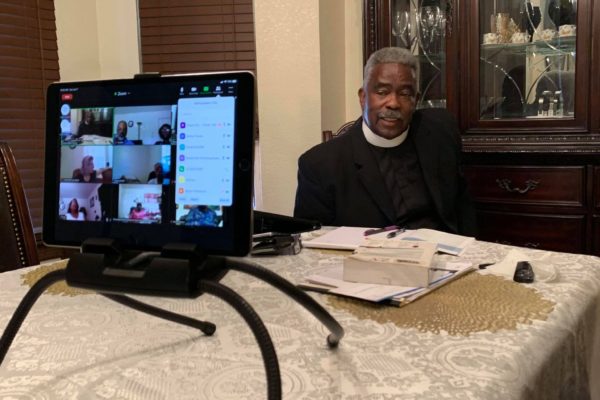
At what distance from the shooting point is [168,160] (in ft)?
2.21

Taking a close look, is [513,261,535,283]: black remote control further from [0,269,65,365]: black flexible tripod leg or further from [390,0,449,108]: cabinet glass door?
[390,0,449,108]: cabinet glass door

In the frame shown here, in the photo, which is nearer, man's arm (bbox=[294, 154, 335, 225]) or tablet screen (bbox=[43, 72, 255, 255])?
tablet screen (bbox=[43, 72, 255, 255])

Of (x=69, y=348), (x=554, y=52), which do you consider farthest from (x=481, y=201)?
(x=69, y=348)

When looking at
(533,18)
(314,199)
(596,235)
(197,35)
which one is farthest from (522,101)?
(197,35)

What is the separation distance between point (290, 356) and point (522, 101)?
1988 mm

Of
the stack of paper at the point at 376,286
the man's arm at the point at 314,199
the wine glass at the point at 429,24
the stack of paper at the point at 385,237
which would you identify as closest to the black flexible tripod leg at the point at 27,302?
the stack of paper at the point at 376,286

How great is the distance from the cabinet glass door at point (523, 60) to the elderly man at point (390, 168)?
49 cm

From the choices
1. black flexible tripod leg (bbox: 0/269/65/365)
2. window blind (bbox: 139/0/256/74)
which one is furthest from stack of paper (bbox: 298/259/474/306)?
window blind (bbox: 139/0/256/74)

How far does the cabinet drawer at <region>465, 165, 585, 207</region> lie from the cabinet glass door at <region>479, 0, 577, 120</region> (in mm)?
219

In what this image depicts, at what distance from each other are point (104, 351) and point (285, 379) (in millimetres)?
259

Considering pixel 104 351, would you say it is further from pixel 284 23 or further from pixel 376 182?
pixel 284 23

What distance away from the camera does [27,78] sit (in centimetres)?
269

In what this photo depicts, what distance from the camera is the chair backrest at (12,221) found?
1370 mm

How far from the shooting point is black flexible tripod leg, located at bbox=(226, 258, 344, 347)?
620 millimetres
